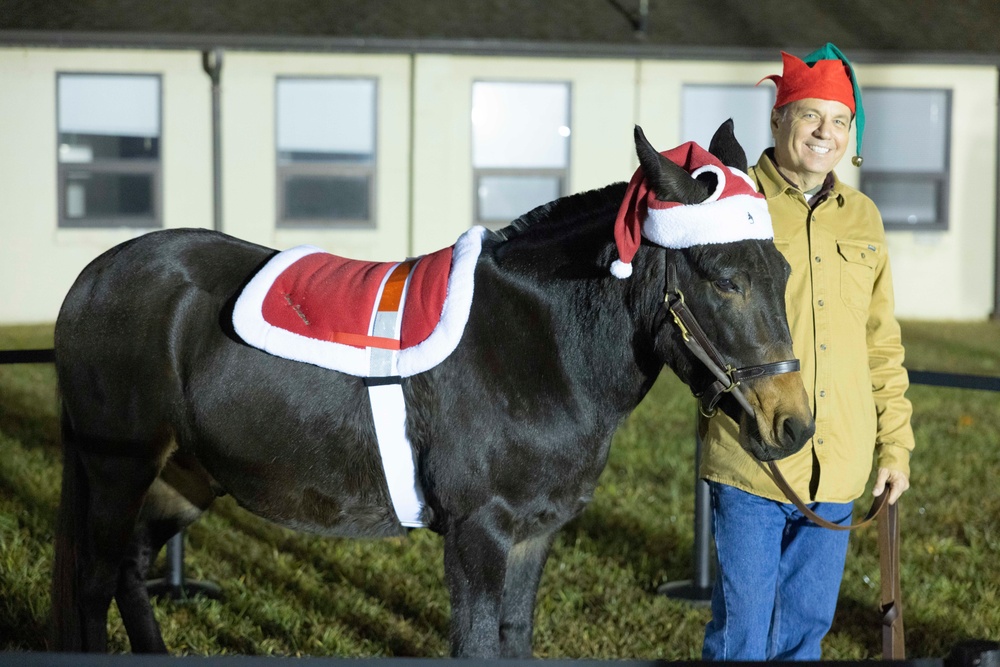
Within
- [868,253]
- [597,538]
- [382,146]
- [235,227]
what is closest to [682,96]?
[382,146]

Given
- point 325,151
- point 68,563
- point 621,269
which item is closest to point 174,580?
point 68,563

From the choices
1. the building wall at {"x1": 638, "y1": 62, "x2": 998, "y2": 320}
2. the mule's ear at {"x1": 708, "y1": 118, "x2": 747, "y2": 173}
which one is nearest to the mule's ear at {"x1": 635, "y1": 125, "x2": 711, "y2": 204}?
the mule's ear at {"x1": 708, "y1": 118, "x2": 747, "y2": 173}

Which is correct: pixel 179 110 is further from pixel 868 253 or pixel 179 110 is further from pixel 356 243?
pixel 868 253

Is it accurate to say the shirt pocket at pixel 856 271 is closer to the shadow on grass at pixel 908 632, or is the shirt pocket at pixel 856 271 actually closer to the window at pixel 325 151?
the shadow on grass at pixel 908 632

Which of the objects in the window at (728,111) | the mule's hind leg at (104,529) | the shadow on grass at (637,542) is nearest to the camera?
the mule's hind leg at (104,529)

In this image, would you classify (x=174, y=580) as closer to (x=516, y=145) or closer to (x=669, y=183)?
(x=669, y=183)

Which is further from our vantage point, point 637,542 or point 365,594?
point 637,542

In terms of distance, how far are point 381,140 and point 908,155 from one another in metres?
7.09

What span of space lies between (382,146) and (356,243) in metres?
1.26

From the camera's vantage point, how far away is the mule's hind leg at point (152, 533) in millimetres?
3307

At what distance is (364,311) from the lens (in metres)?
2.64

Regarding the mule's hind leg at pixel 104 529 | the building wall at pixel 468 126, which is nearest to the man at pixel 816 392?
the mule's hind leg at pixel 104 529

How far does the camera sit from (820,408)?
274 centimetres

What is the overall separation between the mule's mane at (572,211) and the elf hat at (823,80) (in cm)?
53
